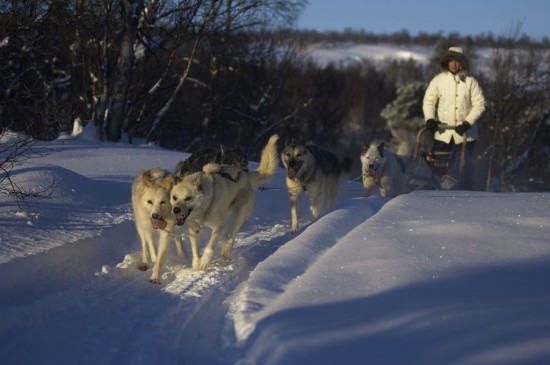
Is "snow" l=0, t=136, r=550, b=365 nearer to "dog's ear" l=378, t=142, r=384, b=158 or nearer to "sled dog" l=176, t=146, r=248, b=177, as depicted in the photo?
"sled dog" l=176, t=146, r=248, b=177

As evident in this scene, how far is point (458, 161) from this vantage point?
32.8ft

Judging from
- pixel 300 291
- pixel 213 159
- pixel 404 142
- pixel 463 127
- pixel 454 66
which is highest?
pixel 454 66

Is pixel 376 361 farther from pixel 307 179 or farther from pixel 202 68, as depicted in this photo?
pixel 202 68

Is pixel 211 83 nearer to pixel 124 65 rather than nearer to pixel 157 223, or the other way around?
pixel 124 65

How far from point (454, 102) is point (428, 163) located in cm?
100

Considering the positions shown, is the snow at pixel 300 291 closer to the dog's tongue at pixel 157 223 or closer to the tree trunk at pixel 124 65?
the dog's tongue at pixel 157 223

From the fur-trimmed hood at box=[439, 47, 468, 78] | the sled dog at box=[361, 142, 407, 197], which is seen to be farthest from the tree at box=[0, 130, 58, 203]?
the fur-trimmed hood at box=[439, 47, 468, 78]

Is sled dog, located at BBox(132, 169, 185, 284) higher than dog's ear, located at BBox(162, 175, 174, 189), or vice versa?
dog's ear, located at BBox(162, 175, 174, 189)

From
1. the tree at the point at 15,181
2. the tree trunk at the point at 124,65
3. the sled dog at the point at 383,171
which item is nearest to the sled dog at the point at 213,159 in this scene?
the tree at the point at 15,181

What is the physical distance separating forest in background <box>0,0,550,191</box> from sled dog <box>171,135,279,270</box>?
1.60 metres

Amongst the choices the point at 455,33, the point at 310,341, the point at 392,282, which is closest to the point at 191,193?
the point at 392,282

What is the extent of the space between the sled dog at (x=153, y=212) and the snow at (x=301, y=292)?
0.22 m

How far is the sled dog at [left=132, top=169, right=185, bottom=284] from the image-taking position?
604 cm

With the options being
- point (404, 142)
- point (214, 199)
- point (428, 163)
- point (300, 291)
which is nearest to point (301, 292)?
point (300, 291)
